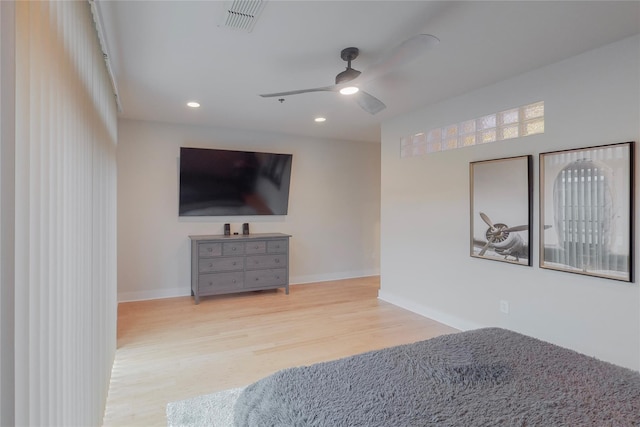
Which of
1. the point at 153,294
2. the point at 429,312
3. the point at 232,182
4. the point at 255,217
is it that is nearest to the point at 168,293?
the point at 153,294

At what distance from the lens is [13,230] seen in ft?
2.56

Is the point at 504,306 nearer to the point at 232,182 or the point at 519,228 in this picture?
the point at 519,228

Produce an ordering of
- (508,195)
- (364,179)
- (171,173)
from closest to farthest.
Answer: (508,195) → (171,173) → (364,179)

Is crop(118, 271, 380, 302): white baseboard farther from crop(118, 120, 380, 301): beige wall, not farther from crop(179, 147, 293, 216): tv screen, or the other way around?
crop(179, 147, 293, 216): tv screen

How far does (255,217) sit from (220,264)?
1058 millimetres

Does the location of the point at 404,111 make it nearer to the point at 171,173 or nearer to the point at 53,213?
the point at 171,173

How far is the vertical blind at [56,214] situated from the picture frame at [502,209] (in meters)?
3.29

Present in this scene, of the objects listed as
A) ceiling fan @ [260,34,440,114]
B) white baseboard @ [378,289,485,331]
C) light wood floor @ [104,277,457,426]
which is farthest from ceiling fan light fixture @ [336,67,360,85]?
white baseboard @ [378,289,485,331]

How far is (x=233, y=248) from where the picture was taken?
189 inches

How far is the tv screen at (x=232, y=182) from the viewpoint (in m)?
4.91

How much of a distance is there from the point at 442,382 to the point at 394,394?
232 millimetres

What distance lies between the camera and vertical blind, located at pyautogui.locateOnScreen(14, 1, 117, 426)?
2.73 ft

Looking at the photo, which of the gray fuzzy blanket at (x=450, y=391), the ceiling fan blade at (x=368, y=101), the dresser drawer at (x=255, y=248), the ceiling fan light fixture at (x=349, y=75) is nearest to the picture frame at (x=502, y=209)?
the ceiling fan blade at (x=368, y=101)

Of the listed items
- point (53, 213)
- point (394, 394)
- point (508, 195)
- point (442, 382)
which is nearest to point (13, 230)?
point (53, 213)
